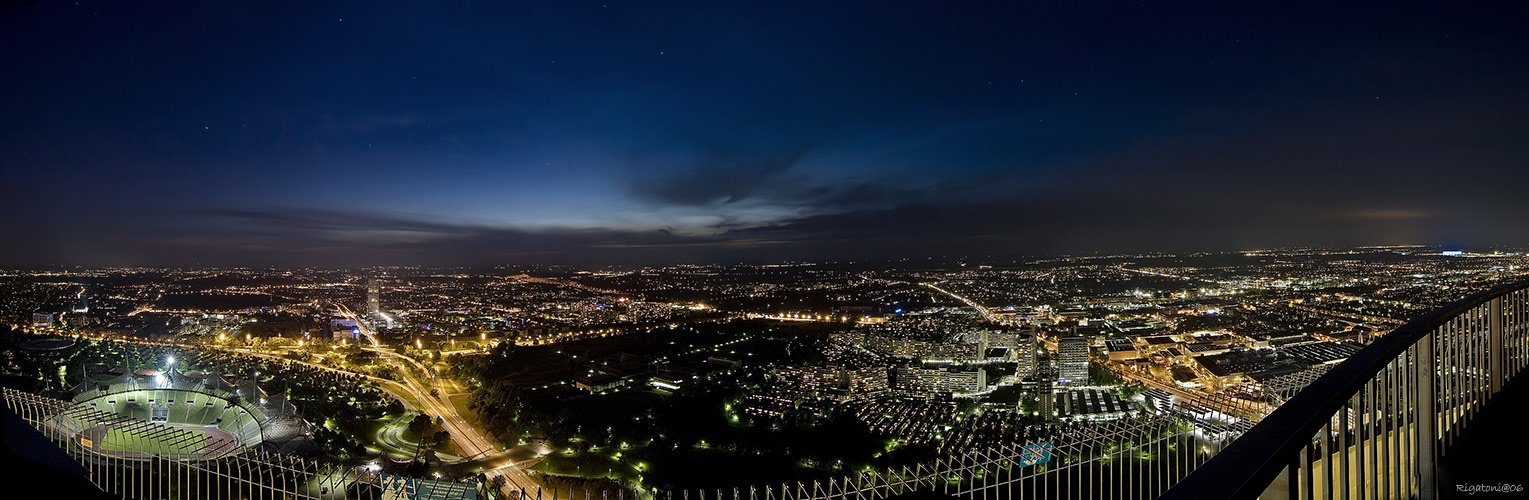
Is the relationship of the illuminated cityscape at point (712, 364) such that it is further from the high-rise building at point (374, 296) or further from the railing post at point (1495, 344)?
the railing post at point (1495, 344)

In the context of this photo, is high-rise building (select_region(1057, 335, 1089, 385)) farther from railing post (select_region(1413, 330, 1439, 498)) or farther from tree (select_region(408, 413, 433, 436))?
railing post (select_region(1413, 330, 1439, 498))

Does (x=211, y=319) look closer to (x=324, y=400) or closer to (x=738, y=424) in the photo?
(x=324, y=400)

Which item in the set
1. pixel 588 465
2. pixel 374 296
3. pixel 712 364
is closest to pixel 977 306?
pixel 712 364

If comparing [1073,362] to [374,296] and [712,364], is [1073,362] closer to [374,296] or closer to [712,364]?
[712,364]

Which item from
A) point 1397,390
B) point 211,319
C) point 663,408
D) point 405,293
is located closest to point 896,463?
point 663,408

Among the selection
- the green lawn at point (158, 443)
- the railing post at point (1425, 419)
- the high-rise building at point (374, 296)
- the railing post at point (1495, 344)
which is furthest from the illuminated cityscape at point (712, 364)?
the railing post at point (1425, 419)

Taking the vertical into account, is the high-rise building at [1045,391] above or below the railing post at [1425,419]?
below
